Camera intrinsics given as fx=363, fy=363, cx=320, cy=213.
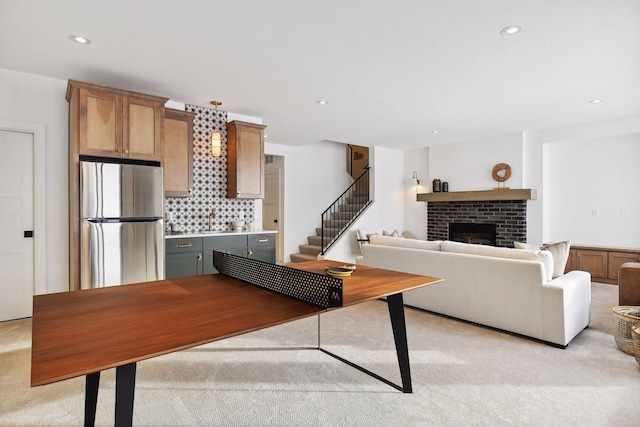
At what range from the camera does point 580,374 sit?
2.48 metres

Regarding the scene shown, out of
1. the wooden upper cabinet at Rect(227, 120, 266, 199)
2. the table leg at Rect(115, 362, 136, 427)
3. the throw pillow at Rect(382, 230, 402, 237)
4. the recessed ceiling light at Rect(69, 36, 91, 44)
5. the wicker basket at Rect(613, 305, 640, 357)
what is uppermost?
the recessed ceiling light at Rect(69, 36, 91, 44)

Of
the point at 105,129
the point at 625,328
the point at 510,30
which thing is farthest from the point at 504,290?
the point at 105,129

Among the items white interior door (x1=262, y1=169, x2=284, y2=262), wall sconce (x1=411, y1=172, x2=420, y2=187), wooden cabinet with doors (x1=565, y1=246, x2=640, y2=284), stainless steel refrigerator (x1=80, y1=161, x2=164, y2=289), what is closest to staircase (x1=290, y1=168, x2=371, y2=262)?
white interior door (x1=262, y1=169, x2=284, y2=262)

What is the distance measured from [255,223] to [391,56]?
3.04 metres

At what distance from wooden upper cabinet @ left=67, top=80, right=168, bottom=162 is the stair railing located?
3.95 metres

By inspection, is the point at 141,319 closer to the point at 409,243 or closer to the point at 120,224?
the point at 120,224

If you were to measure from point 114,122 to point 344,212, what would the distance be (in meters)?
5.48

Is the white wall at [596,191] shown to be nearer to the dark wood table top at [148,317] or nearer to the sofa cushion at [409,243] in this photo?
the sofa cushion at [409,243]

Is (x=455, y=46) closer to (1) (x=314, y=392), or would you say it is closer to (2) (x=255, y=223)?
(1) (x=314, y=392)

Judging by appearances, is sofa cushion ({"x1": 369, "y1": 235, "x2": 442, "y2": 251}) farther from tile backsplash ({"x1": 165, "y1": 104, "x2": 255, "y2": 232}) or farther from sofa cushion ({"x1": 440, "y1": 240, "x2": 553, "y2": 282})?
tile backsplash ({"x1": 165, "y1": 104, "x2": 255, "y2": 232})

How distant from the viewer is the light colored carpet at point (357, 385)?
198 centimetres

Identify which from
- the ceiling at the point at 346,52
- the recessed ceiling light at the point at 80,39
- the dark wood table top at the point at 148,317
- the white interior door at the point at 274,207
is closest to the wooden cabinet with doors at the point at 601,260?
the ceiling at the point at 346,52

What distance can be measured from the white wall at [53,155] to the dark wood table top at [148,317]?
8.11ft

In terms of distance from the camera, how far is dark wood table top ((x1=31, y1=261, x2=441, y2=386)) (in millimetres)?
1021
